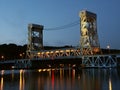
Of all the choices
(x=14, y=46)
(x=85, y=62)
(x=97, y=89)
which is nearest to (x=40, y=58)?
(x=85, y=62)

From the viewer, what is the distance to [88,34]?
103438 millimetres

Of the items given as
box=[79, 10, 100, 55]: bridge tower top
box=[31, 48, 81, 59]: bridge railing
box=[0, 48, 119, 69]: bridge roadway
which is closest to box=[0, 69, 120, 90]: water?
box=[0, 48, 119, 69]: bridge roadway

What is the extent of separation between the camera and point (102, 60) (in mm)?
99375

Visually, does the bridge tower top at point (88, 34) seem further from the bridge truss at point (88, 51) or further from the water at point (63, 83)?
the water at point (63, 83)

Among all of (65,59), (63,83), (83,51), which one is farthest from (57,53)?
(63,83)

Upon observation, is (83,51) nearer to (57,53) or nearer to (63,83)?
(57,53)

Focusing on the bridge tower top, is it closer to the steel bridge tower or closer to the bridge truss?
the bridge truss

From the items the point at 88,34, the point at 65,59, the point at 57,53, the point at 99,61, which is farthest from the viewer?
the point at 57,53

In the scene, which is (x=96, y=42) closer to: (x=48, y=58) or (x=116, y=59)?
(x=116, y=59)

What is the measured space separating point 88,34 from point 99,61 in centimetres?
1059

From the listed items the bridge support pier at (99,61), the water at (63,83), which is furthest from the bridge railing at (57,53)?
the water at (63,83)

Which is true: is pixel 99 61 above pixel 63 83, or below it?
above

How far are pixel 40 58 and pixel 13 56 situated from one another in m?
45.9

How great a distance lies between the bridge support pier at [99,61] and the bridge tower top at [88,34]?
4.04m
